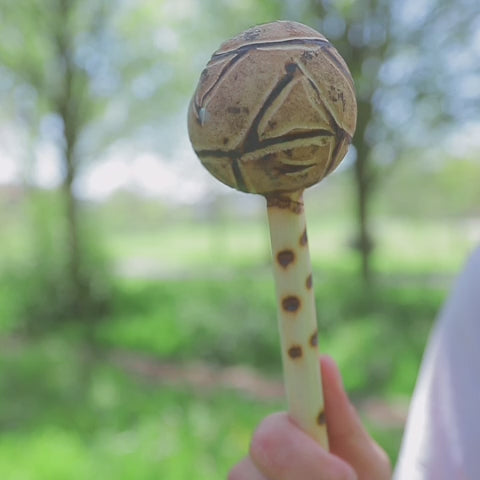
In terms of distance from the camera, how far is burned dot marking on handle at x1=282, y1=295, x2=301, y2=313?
2.38 feet

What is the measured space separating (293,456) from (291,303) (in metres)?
0.21

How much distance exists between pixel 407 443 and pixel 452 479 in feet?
0.46

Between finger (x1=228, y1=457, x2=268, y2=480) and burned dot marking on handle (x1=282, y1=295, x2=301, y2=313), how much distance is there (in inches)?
10.3

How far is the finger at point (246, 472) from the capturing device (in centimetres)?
82

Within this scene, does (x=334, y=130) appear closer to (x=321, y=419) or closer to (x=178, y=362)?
(x=321, y=419)

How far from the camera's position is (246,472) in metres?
0.84

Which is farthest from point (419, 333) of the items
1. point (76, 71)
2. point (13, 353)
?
point (76, 71)

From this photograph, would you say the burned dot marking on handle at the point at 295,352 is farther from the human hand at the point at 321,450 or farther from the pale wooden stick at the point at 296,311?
the human hand at the point at 321,450

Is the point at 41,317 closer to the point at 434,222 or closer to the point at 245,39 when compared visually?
the point at 245,39

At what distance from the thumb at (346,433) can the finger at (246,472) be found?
15cm

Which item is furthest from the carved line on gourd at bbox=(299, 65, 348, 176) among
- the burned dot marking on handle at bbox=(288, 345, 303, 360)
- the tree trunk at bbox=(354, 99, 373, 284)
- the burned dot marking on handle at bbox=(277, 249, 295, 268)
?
the tree trunk at bbox=(354, 99, 373, 284)

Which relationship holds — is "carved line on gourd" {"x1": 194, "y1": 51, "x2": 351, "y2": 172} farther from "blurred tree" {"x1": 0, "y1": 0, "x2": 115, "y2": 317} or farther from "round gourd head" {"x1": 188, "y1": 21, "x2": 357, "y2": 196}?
A: "blurred tree" {"x1": 0, "y1": 0, "x2": 115, "y2": 317}

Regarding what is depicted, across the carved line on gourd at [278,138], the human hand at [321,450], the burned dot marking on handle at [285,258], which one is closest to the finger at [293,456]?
the human hand at [321,450]

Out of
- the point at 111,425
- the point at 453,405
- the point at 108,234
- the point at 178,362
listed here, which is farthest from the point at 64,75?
the point at 453,405
